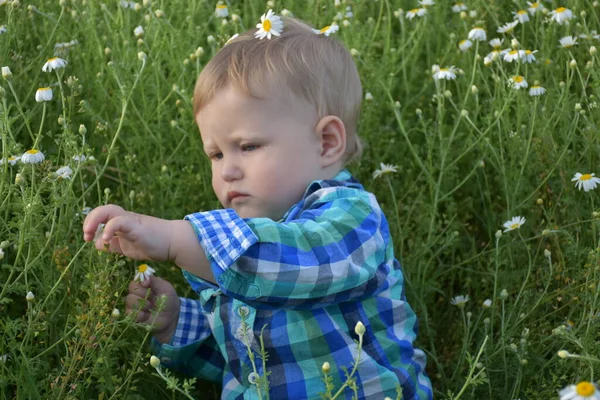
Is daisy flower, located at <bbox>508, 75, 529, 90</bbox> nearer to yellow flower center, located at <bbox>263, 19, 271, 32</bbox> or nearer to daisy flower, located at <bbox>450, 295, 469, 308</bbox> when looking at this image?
daisy flower, located at <bbox>450, 295, 469, 308</bbox>

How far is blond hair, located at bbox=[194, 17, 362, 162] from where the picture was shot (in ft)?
8.21

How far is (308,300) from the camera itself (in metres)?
2.34

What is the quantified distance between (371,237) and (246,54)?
57 cm

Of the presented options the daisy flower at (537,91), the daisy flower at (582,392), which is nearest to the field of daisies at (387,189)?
the daisy flower at (537,91)

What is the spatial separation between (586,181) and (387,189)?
666 millimetres

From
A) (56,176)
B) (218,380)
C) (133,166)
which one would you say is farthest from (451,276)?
(56,176)

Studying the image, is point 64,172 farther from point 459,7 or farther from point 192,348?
point 459,7

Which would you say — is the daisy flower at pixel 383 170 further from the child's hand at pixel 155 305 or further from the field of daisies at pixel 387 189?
the child's hand at pixel 155 305

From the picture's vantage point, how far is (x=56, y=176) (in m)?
2.57

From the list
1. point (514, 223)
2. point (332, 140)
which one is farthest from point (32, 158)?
point (514, 223)

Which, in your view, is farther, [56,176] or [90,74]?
[90,74]

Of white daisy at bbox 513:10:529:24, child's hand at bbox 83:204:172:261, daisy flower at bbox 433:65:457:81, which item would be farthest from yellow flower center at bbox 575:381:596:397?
Answer: white daisy at bbox 513:10:529:24

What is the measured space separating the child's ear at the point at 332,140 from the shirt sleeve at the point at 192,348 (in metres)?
0.60

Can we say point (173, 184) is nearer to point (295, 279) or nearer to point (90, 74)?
point (90, 74)
